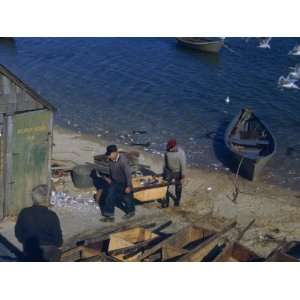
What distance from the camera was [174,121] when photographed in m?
23.7

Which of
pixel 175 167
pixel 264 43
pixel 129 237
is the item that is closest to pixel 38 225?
pixel 129 237

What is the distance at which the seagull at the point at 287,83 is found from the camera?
27.8 meters

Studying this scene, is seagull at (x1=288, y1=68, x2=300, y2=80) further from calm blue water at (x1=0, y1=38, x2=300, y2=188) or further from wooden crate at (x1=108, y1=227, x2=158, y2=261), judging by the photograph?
wooden crate at (x1=108, y1=227, x2=158, y2=261)

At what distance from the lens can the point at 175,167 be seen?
15234 millimetres

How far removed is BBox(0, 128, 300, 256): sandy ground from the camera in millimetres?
14305

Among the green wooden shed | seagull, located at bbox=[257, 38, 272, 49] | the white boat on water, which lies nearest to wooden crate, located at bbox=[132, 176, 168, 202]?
the green wooden shed

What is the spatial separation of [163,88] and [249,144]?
319 inches

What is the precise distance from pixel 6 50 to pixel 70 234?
19852mm

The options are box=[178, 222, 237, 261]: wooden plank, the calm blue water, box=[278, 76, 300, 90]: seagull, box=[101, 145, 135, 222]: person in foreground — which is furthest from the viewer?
box=[278, 76, 300, 90]: seagull

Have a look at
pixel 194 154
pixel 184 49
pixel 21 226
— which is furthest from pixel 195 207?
pixel 184 49

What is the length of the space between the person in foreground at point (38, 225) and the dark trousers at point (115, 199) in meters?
4.32

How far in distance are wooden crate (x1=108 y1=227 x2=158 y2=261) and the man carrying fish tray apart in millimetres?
2383

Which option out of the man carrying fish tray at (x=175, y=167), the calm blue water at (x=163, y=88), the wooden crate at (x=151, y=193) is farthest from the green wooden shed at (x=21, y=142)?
the calm blue water at (x=163, y=88)

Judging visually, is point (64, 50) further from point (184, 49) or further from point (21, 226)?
point (21, 226)
